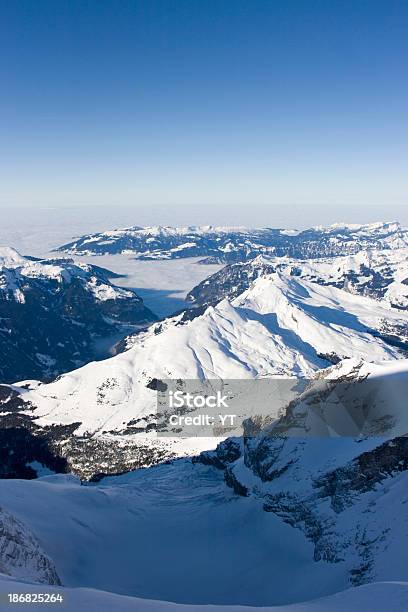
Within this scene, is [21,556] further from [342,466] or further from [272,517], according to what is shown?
[342,466]

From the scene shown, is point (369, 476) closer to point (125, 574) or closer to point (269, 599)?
point (269, 599)

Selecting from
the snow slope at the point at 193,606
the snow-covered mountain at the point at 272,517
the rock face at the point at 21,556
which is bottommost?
the snow-covered mountain at the point at 272,517

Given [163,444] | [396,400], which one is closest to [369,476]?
[396,400]

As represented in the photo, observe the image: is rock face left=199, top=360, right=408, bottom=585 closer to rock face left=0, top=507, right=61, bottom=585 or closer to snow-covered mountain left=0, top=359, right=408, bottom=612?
snow-covered mountain left=0, top=359, right=408, bottom=612

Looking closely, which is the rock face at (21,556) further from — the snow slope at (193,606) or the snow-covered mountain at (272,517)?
the snow slope at (193,606)

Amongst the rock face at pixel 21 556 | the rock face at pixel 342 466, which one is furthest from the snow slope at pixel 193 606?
the rock face at pixel 342 466

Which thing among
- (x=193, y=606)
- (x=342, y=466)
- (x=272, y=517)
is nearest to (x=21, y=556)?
(x=193, y=606)

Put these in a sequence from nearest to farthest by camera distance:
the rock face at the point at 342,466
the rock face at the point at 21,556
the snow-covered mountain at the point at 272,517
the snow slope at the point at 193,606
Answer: the snow slope at the point at 193,606
the rock face at the point at 21,556
the rock face at the point at 342,466
the snow-covered mountain at the point at 272,517
